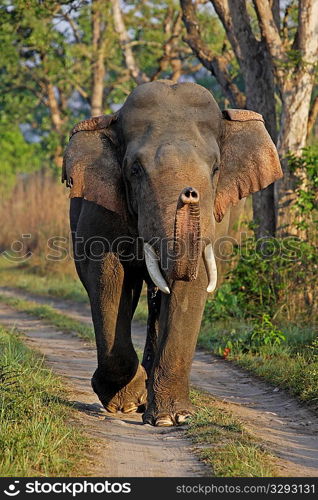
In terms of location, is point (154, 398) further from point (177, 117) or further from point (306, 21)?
point (306, 21)

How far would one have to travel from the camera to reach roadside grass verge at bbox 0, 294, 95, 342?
11.9 metres

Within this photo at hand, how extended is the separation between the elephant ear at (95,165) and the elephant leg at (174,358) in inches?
32.9

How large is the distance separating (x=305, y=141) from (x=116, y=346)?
5.39m

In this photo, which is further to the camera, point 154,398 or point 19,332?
point 19,332

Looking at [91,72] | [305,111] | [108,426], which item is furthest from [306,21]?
[91,72]

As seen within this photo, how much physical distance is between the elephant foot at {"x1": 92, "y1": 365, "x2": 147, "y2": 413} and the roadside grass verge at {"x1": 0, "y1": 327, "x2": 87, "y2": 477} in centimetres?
30

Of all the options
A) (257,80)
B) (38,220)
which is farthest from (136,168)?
(38,220)

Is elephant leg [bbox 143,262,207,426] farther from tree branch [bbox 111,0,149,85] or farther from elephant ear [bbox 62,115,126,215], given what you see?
tree branch [bbox 111,0,149,85]

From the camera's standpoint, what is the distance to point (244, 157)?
749 centimetres

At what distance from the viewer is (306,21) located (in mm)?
11289

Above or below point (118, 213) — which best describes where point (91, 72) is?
above

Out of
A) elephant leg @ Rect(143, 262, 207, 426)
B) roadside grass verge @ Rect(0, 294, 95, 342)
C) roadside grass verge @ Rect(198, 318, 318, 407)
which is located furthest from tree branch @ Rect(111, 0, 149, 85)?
elephant leg @ Rect(143, 262, 207, 426)

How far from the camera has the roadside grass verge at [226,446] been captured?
5137 millimetres

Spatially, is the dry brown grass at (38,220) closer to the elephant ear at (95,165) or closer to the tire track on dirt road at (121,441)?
the tire track on dirt road at (121,441)
